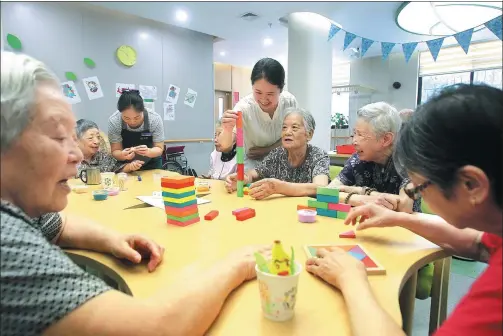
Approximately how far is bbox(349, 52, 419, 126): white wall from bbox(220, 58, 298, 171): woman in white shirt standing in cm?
572

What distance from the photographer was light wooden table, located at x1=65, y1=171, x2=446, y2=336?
660 millimetres

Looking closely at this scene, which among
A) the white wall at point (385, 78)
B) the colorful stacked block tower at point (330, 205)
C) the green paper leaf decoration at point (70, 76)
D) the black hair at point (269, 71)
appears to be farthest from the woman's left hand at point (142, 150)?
the white wall at point (385, 78)

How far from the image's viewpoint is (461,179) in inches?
21.8

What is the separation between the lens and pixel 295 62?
181 inches

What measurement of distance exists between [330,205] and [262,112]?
1195 millimetres

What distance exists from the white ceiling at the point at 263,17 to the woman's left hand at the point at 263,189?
2.46 m

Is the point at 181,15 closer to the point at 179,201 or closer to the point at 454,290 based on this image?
the point at 179,201

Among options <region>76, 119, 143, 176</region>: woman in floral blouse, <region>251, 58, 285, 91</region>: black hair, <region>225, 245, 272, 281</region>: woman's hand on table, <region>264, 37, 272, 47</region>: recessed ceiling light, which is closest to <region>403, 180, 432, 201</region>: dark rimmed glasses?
<region>225, 245, 272, 281</region>: woman's hand on table

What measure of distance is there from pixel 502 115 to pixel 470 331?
0.33 metres

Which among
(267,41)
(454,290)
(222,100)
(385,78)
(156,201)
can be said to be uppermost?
(267,41)

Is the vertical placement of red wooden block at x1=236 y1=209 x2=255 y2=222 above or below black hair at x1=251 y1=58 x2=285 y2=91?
below

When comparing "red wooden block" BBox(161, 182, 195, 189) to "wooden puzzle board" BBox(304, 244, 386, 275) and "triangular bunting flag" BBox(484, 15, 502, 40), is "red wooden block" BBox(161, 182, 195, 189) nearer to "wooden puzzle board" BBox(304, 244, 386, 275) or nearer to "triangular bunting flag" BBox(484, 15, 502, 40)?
"wooden puzzle board" BBox(304, 244, 386, 275)

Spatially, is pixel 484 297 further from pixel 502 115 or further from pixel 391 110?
pixel 391 110

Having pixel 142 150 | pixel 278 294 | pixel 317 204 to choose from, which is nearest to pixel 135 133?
pixel 142 150
